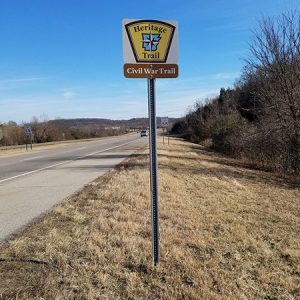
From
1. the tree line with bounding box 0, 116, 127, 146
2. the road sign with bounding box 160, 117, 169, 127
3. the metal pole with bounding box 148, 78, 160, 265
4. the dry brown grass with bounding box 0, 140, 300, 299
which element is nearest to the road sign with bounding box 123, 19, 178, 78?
the metal pole with bounding box 148, 78, 160, 265

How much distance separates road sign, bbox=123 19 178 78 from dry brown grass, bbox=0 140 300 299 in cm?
228

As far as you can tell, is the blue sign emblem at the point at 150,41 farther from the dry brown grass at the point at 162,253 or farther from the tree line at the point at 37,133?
the tree line at the point at 37,133

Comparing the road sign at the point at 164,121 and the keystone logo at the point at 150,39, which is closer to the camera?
the keystone logo at the point at 150,39

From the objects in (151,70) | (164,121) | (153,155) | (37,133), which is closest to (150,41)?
(151,70)

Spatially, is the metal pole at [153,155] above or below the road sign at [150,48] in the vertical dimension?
below

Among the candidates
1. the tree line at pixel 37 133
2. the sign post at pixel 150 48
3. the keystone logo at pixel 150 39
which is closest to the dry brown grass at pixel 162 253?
the sign post at pixel 150 48

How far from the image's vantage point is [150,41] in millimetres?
4051

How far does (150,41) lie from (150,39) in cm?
2

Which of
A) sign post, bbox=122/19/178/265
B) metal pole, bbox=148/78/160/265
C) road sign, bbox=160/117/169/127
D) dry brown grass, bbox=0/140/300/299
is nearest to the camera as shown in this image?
dry brown grass, bbox=0/140/300/299

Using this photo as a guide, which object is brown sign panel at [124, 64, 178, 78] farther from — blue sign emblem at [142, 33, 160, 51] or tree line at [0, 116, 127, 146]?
tree line at [0, 116, 127, 146]

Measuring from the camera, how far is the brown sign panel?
4.04 m

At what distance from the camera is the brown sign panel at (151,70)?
4.04 metres

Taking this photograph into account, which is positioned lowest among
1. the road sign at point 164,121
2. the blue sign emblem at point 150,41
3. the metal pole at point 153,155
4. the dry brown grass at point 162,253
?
the dry brown grass at point 162,253

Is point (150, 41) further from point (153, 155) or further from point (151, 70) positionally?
point (153, 155)
